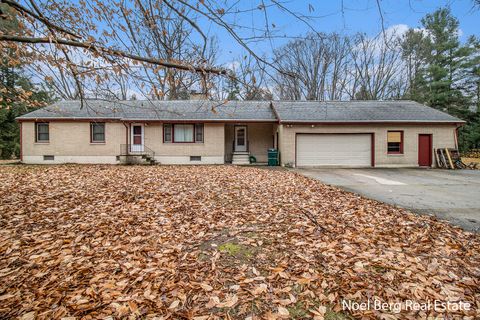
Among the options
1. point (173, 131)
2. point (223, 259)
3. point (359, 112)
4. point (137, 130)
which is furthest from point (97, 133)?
point (359, 112)

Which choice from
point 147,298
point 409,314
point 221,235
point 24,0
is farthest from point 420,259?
point 24,0

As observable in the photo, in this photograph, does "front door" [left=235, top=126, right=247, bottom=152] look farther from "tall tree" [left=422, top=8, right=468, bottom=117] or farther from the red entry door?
"tall tree" [left=422, top=8, right=468, bottom=117]

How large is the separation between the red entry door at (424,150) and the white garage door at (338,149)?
120 inches

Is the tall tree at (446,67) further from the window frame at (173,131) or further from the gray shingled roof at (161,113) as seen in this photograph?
the window frame at (173,131)

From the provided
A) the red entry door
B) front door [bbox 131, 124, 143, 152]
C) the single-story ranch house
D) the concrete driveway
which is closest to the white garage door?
the single-story ranch house

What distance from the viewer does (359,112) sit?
16.9m

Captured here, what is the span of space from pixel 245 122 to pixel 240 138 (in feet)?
6.05

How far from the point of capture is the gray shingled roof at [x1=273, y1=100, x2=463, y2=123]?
51.6 feet

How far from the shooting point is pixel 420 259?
357 cm

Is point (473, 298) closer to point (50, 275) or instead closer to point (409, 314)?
point (409, 314)

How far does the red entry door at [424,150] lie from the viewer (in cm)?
1589

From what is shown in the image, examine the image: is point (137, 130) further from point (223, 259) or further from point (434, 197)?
point (434, 197)

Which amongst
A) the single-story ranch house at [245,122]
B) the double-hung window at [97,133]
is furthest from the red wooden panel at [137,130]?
the double-hung window at [97,133]

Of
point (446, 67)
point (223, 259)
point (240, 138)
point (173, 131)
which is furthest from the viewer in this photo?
point (446, 67)
